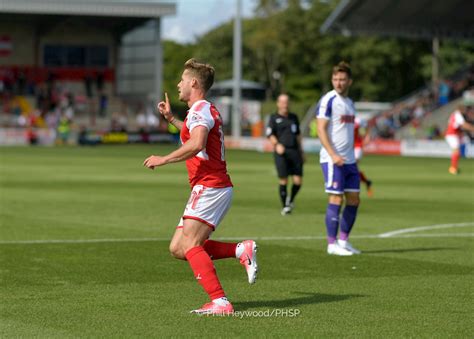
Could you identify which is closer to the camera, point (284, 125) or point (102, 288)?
point (102, 288)

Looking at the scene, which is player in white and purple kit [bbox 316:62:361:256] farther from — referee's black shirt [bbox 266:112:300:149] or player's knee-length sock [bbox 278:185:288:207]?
referee's black shirt [bbox 266:112:300:149]

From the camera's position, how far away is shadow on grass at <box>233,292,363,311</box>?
904 cm

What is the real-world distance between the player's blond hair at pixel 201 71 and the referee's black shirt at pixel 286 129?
10409mm

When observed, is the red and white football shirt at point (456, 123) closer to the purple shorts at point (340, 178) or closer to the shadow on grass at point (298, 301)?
the purple shorts at point (340, 178)

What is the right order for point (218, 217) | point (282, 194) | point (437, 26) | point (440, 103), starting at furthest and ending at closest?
point (440, 103) < point (437, 26) < point (282, 194) < point (218, 217)

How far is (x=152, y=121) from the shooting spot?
7219cm

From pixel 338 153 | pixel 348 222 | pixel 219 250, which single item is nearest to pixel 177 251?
pixel 219 250

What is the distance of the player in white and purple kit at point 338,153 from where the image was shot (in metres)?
12.6

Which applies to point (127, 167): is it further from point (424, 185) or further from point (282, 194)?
point (282, 194)

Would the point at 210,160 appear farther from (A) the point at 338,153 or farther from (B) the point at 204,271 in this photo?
(A) the point at 338,153

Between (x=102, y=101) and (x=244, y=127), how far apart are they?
10.3 meters

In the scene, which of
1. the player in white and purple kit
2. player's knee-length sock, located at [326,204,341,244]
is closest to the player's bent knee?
the player in white and purple kit

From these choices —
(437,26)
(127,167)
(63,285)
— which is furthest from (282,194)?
(437,26)

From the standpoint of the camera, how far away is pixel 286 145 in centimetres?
1897
